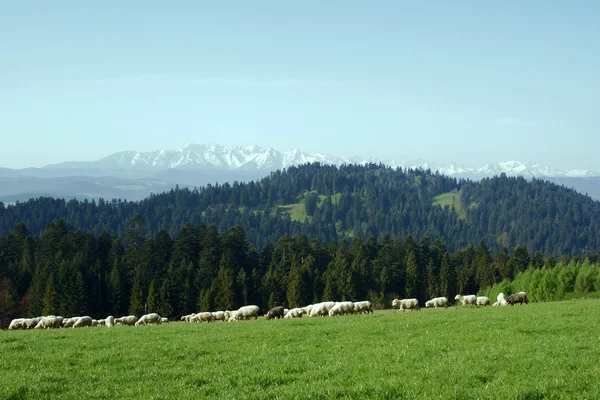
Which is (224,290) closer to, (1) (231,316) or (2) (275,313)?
(1) (231,316)

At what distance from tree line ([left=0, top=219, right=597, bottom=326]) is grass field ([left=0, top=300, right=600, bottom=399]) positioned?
77723 mm

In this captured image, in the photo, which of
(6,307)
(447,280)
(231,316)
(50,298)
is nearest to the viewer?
(231,316)

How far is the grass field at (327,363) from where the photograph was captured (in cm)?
1513

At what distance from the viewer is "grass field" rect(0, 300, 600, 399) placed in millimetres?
15133

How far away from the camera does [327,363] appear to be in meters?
18.5

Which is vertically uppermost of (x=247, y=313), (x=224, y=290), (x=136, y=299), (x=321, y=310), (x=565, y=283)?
(x=321, y=310)

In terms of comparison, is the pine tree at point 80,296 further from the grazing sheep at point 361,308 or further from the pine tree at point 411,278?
the grazing sheep at point 361,308

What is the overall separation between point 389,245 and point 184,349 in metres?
116

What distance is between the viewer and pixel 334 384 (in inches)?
622

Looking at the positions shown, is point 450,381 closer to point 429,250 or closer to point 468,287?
point 468,287

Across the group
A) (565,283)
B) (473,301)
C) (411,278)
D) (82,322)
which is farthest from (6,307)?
(565,283)

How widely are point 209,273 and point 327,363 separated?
98.4 m

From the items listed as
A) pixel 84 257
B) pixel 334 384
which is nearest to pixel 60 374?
pixel 334 384

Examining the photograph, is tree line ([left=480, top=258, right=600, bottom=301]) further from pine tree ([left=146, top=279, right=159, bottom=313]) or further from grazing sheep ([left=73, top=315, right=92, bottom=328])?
pine tree ([left=146, top=279, right=159, bottom=313])
